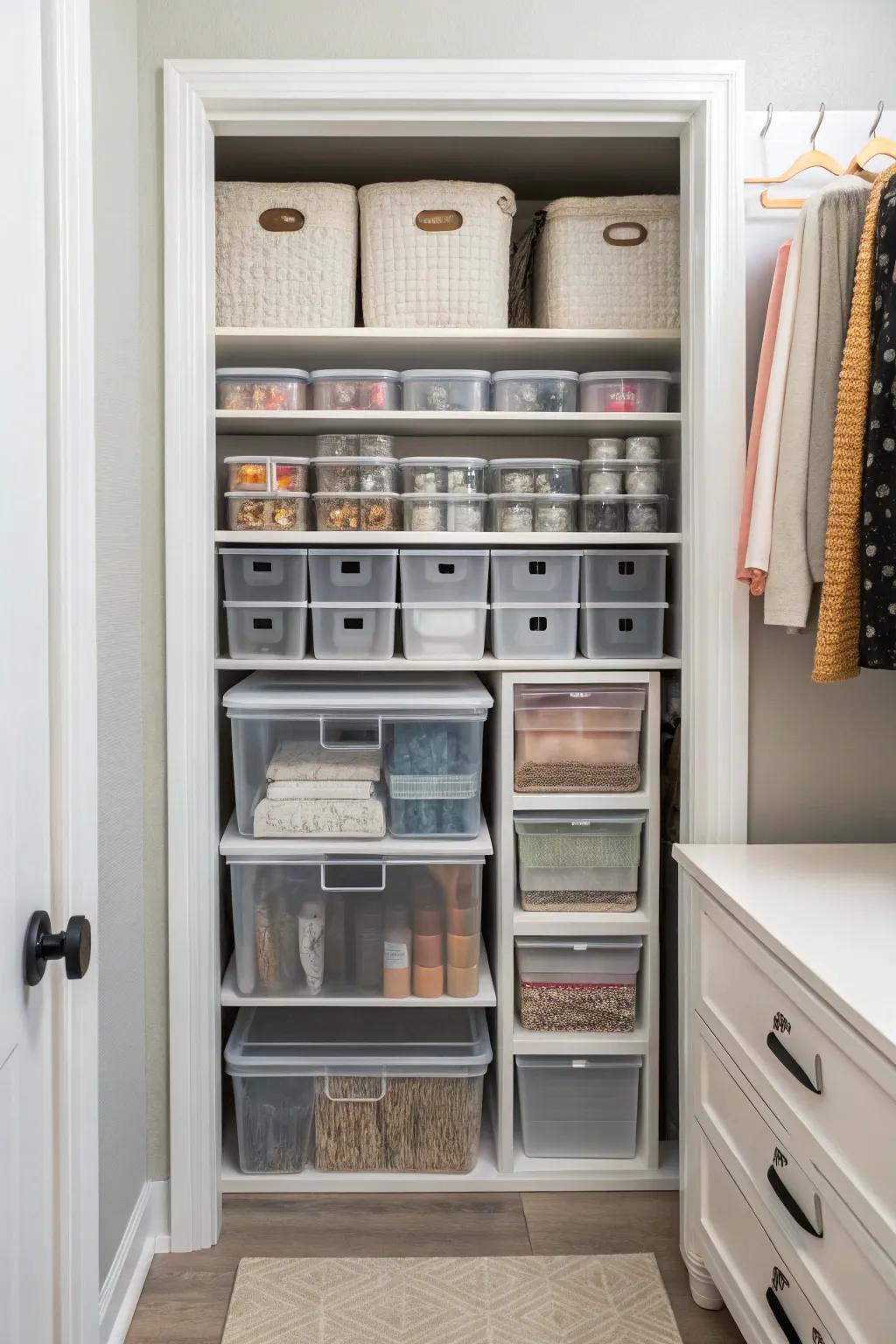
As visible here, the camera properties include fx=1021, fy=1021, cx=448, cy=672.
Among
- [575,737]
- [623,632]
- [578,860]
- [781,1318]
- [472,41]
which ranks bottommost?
[781,1318]

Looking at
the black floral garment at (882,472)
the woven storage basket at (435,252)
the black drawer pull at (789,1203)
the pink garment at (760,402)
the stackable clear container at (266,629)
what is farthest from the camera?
the stackable clear container at (266,629)

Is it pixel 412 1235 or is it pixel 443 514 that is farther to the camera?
pixel 443 514

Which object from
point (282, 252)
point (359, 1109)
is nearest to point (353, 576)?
point (282, 252)

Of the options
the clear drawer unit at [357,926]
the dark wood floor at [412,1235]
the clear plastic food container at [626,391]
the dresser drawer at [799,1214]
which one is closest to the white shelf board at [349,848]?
the clear drawer unit at [357,926]

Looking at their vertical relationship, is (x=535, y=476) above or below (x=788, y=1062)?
above

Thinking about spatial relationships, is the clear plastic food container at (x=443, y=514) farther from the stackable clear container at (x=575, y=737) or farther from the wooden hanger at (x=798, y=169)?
the wooden hanger at (x=798, y=169)

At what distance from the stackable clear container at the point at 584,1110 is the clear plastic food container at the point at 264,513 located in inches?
50.3

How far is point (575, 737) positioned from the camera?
222 cm

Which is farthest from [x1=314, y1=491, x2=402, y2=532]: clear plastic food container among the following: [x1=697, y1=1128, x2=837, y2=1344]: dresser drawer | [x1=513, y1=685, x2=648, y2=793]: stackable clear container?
[x1=697, y1=1128, x2=837, y2=1344]: dresser drawer

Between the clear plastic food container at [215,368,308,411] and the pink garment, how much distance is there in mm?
936

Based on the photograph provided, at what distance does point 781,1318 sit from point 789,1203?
A: 0.19m

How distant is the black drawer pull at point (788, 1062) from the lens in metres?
1.33

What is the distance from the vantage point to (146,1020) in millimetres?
2031

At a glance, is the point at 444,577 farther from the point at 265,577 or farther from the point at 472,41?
the point at 472,41
